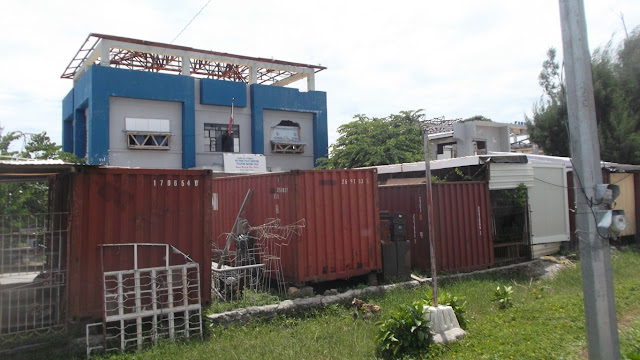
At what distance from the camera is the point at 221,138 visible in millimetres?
24641

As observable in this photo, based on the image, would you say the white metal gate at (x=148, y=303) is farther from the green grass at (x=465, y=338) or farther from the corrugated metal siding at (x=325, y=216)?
the corrugated metal siding at (x=325, y=216)

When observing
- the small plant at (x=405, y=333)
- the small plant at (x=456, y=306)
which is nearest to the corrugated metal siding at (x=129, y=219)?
the small plant at (x=405, y=333)

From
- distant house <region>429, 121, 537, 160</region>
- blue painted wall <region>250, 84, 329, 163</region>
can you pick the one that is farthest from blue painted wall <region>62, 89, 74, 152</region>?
distant house <region>429, 121, 537, 160</region>

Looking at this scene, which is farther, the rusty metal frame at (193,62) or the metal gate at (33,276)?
the rusty metal frame at (193,62)

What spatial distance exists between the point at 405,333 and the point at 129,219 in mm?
4298

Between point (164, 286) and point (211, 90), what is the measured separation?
718 inches

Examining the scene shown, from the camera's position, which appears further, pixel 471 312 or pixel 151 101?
pixel 151 101

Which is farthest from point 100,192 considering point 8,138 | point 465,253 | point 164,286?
point 8,138

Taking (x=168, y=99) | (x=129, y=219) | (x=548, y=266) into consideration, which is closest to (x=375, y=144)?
(x=168, y=99)

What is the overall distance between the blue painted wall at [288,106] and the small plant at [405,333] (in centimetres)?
1994

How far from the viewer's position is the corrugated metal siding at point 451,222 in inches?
425

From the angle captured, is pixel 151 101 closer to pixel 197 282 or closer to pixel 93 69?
pixel 93 69

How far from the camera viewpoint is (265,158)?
24.9 meters

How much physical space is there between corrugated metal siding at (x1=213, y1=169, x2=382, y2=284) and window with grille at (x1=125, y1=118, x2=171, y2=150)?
539 inches
